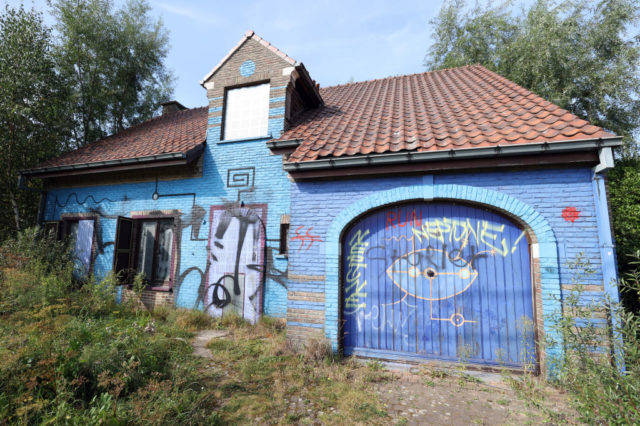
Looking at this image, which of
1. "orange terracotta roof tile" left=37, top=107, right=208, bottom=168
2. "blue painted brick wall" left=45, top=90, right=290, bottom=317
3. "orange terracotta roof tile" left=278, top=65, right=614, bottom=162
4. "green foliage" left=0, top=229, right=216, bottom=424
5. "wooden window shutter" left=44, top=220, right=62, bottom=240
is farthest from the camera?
"wooden window shutter" left=44, top=220, right=62, bottom=240

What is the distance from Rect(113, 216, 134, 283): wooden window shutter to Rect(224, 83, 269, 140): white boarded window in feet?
11.6

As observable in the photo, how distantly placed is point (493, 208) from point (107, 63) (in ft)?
50.0

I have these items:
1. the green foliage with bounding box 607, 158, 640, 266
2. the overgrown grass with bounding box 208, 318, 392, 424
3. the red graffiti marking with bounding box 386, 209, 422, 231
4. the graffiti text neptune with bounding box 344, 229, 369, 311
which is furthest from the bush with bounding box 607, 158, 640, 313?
the overgrown grass with bounding box 208, 318, 392, 424

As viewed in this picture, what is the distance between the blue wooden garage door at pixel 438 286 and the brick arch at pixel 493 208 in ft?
0.66

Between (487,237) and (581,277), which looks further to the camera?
(487,237)

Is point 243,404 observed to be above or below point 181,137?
below

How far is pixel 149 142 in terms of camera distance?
876cm

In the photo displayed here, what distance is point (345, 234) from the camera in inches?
200

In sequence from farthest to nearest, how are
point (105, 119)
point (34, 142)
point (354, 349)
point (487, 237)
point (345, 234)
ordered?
point (105, 119)
point (34, 142)
point (345, 234)
point (354, 349)
point (487, 237)

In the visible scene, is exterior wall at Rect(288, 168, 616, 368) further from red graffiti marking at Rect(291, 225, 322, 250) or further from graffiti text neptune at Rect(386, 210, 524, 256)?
graffiti text neptune at Rect(386, 210, 524, 256)

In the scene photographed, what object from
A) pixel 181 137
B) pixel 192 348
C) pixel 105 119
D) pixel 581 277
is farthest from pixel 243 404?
pixel 105 119

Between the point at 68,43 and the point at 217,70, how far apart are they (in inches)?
315

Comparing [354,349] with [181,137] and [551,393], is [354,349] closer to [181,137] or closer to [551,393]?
[551,393]

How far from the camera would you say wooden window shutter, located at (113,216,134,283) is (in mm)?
7305
